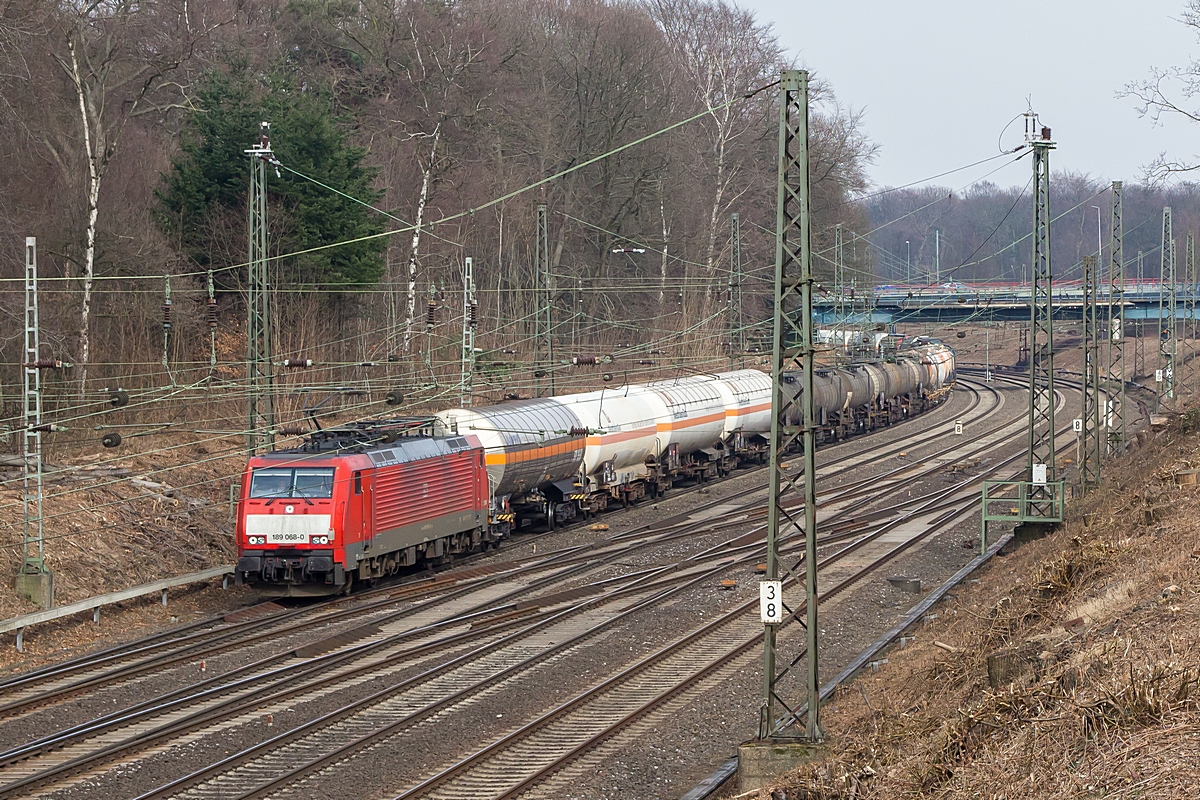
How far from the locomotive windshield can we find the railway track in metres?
3.26

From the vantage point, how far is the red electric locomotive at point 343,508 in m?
22.3

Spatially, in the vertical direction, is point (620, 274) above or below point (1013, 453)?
above

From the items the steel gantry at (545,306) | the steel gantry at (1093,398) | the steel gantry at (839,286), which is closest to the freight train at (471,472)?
the steel gantry at (545,306)

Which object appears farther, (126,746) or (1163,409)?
(1163,409)

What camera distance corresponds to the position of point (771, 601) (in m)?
13.6

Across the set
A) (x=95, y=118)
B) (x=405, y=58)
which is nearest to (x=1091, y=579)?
(x=95, y=118)

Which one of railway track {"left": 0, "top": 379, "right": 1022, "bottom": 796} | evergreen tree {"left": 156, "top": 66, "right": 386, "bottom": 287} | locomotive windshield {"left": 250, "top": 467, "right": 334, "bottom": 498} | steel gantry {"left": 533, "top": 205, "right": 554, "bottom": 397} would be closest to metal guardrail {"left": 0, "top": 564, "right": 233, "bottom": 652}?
locomotive windshield {"left": 250, "top": 467, "right": 334, "bottom": 498}

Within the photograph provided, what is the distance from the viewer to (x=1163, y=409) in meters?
53.5

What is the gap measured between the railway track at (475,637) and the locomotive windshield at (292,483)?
128 inches

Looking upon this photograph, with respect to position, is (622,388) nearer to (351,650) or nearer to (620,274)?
(351,650)

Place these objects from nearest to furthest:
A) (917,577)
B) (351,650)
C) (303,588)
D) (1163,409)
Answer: (351,650) < (303,588) < (917,577) < (1163,409)

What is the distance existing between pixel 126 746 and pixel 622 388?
22673 mm

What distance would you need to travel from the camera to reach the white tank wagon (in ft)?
95.3

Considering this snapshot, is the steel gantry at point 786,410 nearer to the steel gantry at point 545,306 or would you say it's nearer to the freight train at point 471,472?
the freight train at point 471,472
